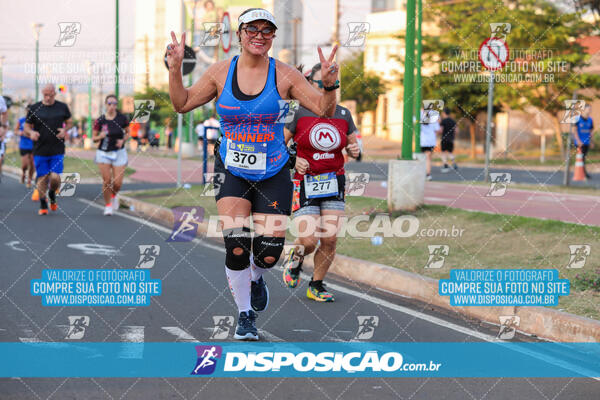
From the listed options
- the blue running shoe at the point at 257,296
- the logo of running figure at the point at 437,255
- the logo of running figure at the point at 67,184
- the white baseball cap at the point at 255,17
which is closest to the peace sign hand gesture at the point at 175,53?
the white baseball cap at the point at 255,17

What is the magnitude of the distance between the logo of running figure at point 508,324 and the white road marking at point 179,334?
87.7 inches

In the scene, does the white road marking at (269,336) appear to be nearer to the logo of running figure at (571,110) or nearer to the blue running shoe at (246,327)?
the blue running shoe at (246,327)

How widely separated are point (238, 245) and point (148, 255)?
13.1 feet

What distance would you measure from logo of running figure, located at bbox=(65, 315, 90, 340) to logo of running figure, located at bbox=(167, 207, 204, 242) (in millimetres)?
4931

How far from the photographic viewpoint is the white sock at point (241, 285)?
6086mm

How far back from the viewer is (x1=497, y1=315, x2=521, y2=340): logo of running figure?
6559mm

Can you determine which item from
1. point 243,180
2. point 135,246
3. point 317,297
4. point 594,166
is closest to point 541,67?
point 594,166

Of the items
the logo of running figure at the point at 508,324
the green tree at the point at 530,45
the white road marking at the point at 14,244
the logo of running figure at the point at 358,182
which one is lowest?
the logo of running figure at the point at 508,324

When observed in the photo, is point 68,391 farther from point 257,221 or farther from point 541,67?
point 541,67

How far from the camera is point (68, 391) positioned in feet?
15.4

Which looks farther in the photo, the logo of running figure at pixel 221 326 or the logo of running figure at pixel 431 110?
the logo of running figure at pixel 431 110

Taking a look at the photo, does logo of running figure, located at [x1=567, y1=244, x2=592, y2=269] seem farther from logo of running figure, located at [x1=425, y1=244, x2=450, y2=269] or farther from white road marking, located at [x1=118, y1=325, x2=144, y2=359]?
white road marking, located at [x1=118, y1=325, x2=144, y2=359]

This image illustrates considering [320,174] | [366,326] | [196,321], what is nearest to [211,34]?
[320,174]

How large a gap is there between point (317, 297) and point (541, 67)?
62.0ft
